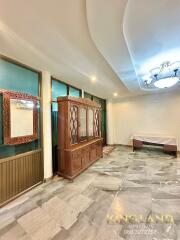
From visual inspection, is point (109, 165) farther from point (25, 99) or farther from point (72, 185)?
point (25, 99)

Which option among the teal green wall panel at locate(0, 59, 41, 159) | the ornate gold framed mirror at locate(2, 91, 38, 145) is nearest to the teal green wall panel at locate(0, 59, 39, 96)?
the teal green wall panel at locate(0, 59, 41, 159)

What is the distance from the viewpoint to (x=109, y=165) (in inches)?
170

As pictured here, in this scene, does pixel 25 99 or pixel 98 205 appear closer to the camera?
pixel 98 205

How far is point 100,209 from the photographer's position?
2232mm

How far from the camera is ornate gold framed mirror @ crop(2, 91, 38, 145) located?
2.42 meters

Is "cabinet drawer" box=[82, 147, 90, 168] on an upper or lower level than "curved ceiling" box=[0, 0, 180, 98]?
lower

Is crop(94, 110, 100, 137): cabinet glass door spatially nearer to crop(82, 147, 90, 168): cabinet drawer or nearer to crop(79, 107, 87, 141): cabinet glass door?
crop(79, 107, 87, 141): cabinet glass door

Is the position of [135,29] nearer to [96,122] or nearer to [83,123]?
[83,123]

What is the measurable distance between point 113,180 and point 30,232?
2.02 metres

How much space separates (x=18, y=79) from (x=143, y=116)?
568 cm

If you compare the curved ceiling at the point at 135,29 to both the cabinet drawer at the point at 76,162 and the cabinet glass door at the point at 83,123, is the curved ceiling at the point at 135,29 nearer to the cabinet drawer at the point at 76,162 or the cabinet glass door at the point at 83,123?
the cabinet glass door at the point at 83,123

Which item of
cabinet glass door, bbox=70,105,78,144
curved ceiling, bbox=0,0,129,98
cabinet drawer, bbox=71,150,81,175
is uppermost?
curved ceiling, bbox=0,0,129,98

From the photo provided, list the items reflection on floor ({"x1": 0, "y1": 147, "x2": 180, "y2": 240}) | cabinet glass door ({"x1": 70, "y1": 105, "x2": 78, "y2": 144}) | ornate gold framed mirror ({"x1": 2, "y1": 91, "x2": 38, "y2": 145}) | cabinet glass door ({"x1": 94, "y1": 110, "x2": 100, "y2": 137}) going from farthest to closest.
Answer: cabinet glass door ({"x1": 94, "y1": 110, "x2": 100, "y2": 137})
cabinet glass door ({"x1": 70, "y1": 105, "x2": 78, "y2": 144})
ornate gold framed mirror ({"x1": 2, "y1": 91, "x2": 38, "y2": 145})
reflection on floor ({"x1": 0, "y1": 147, "x2": 180, "y2": 240})

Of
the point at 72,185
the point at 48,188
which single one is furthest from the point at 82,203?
the point at 48,188
